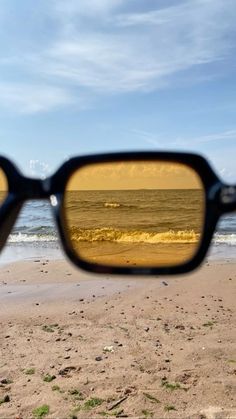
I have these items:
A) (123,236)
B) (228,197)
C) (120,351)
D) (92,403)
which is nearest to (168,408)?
(92,403)

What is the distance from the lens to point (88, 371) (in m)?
5.17

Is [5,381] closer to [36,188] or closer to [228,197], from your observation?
[36,188]

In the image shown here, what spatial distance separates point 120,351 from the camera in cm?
573

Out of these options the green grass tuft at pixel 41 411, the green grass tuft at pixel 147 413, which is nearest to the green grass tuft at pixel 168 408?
the green grass tuft at pixel 147 413

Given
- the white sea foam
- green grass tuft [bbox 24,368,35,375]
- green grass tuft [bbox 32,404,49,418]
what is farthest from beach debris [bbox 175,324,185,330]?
the white sea foam

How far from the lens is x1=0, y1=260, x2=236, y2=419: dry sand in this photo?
453cm

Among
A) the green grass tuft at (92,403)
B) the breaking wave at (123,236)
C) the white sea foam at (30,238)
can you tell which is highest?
the breaking wave at (123,236)

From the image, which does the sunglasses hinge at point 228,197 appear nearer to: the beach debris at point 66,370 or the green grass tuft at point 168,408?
the green grass tuft at point 168,408

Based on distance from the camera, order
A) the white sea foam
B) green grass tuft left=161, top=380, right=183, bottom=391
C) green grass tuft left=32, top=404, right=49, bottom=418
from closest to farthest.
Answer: green grass tuft left=32, top=404, right=49, bottom=418
green grass tuft left=161, top=380, right=183, bottom=391
the white sea foam

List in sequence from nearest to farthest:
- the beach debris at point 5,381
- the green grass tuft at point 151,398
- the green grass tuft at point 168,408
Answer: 1. the green grass tuft at point 168,408
2. the green grass tuft at point 151,398
3. the beach debris at point 5,381

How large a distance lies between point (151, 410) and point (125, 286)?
16.8 ft

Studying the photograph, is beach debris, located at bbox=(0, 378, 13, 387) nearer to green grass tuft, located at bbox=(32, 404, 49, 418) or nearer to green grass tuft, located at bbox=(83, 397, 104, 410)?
green grass tuft, located at bbox=(32, 404, 49, 418)

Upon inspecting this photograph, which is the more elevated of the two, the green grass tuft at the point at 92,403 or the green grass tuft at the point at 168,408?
the green grass tuft at the point at 92,403

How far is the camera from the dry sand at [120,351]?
4.53 meters
